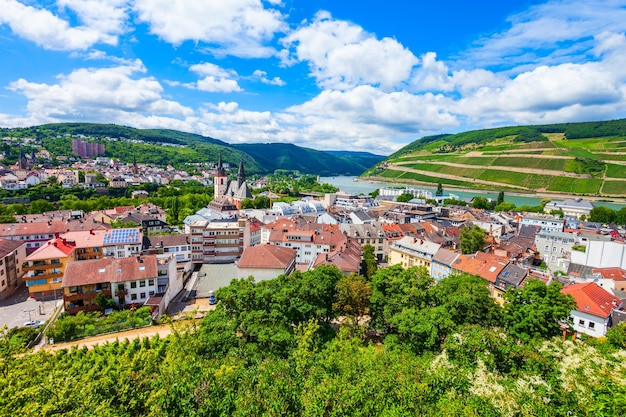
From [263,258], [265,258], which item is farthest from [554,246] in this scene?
[263,258]

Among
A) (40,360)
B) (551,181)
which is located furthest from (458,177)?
(40,360)

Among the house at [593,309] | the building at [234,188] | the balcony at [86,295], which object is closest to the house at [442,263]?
the house at [593,309]

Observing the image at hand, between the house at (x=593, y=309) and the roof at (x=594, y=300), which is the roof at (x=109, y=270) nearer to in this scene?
the house at (x=593, y=309)

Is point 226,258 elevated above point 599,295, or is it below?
below

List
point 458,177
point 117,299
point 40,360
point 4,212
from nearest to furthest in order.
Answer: point 40,360, point 117,299, point 4,212, point 458,177

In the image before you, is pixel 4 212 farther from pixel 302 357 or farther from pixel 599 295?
pixel 599 295

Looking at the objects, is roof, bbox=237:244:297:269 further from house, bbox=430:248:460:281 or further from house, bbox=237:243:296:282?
house, bbox=430:248:460:281

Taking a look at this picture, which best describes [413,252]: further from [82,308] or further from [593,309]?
[82,308]
